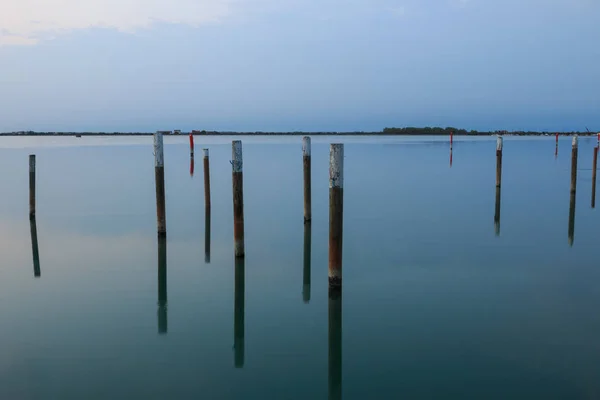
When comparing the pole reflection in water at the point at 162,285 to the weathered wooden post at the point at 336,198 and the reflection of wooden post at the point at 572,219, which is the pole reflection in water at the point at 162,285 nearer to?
the weathered wooden post at the point at 336,198

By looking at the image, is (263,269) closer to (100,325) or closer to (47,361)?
(100,325)

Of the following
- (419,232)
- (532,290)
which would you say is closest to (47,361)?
(532,290)

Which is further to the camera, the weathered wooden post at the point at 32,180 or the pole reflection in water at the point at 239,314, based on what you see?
the weathered wooden post at the point at 32,180

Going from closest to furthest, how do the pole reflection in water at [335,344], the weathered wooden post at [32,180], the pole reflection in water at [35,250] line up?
the pole reflection in water at [335,344]
the pole reflection in water at [35,250]
the weathered wooden post at [32,180]

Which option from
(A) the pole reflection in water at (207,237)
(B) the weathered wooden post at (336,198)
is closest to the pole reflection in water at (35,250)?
(A) the pole reflection in water at (207,237)

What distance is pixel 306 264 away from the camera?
10445 millimetres

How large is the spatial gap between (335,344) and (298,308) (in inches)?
55.6

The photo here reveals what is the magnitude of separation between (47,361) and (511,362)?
15.9ft

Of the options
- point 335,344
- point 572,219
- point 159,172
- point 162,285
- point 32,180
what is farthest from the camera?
point 572,219

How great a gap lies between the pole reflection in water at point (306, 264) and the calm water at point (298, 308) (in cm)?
6

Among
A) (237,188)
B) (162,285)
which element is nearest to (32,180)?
(162,285)

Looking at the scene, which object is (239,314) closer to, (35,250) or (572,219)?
(35,250)

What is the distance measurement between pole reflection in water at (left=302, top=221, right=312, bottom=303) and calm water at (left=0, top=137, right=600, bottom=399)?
2.2 inches

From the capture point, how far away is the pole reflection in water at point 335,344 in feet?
18.3
